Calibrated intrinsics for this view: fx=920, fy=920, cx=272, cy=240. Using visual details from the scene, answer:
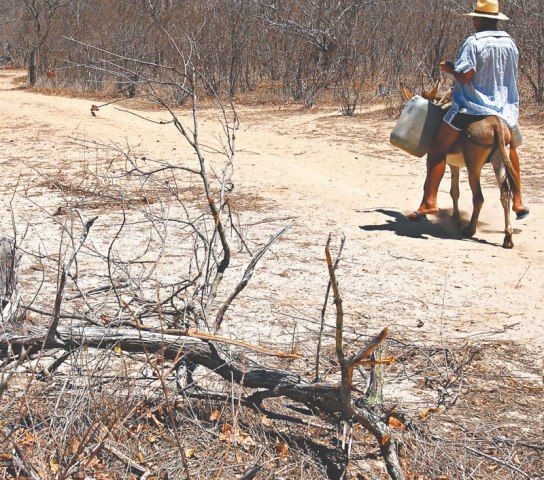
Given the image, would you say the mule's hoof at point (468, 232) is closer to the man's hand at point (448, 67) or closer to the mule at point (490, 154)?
the mule at point (490, 154)

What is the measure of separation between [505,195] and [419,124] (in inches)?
37.3

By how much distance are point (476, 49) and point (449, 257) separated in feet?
5.50

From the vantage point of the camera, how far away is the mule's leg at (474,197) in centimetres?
752

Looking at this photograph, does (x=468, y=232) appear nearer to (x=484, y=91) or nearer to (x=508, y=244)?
(x=508, y=244)

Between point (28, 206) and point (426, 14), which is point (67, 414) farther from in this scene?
point (426, 14)

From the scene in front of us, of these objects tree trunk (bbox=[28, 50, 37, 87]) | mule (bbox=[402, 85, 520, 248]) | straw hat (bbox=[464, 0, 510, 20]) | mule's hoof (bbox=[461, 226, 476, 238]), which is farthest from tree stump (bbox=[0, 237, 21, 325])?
tree trunk (bbox=[28, 50, 37, 87])

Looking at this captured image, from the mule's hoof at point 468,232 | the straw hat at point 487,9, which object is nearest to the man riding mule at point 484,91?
the straw hat at point 487,9

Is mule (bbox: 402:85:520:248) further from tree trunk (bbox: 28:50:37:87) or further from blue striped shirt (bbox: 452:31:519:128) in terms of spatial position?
tree trunk (bbox: 28:50:37:87)

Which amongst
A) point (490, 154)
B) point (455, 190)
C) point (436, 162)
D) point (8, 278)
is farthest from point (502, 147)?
point (8, 278)

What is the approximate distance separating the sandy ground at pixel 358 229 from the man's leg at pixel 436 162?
0.58ft

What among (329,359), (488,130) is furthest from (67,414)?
(488,130)

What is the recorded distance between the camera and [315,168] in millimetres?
11125

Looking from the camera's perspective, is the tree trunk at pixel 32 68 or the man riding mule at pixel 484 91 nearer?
the man riding mule at pixel 484 91

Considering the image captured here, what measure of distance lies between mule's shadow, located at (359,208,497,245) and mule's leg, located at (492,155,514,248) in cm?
25
